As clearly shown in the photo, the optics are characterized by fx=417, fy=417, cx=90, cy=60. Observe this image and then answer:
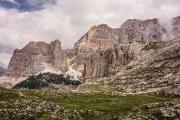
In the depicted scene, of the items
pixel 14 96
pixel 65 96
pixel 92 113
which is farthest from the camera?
pixel 65 96

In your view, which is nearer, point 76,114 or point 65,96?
point 76,114

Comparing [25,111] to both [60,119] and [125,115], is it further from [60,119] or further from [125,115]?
[125,115]

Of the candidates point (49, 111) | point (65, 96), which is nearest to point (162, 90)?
point (65, 96)

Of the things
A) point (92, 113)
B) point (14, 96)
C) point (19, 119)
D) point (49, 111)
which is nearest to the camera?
point (19, 119)

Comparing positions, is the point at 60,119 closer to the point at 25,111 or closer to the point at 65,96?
the point at 25,111

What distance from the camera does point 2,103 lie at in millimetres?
99812

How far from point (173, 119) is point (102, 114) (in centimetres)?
1876

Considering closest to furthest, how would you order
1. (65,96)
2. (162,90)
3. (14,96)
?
(14,96) < (65,96) < (162,90)

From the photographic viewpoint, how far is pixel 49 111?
98.1m

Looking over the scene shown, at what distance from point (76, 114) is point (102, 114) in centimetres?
935

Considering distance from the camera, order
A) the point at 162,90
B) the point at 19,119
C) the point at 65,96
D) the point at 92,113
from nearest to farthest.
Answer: the point at 19,119
the point at 92,113
the point at 65,96
the point at 162,90

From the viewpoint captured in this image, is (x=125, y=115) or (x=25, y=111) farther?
(x=125, y=115)

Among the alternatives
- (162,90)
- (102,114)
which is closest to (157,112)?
(102,114)

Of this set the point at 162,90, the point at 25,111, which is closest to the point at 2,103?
the point at 25,111
